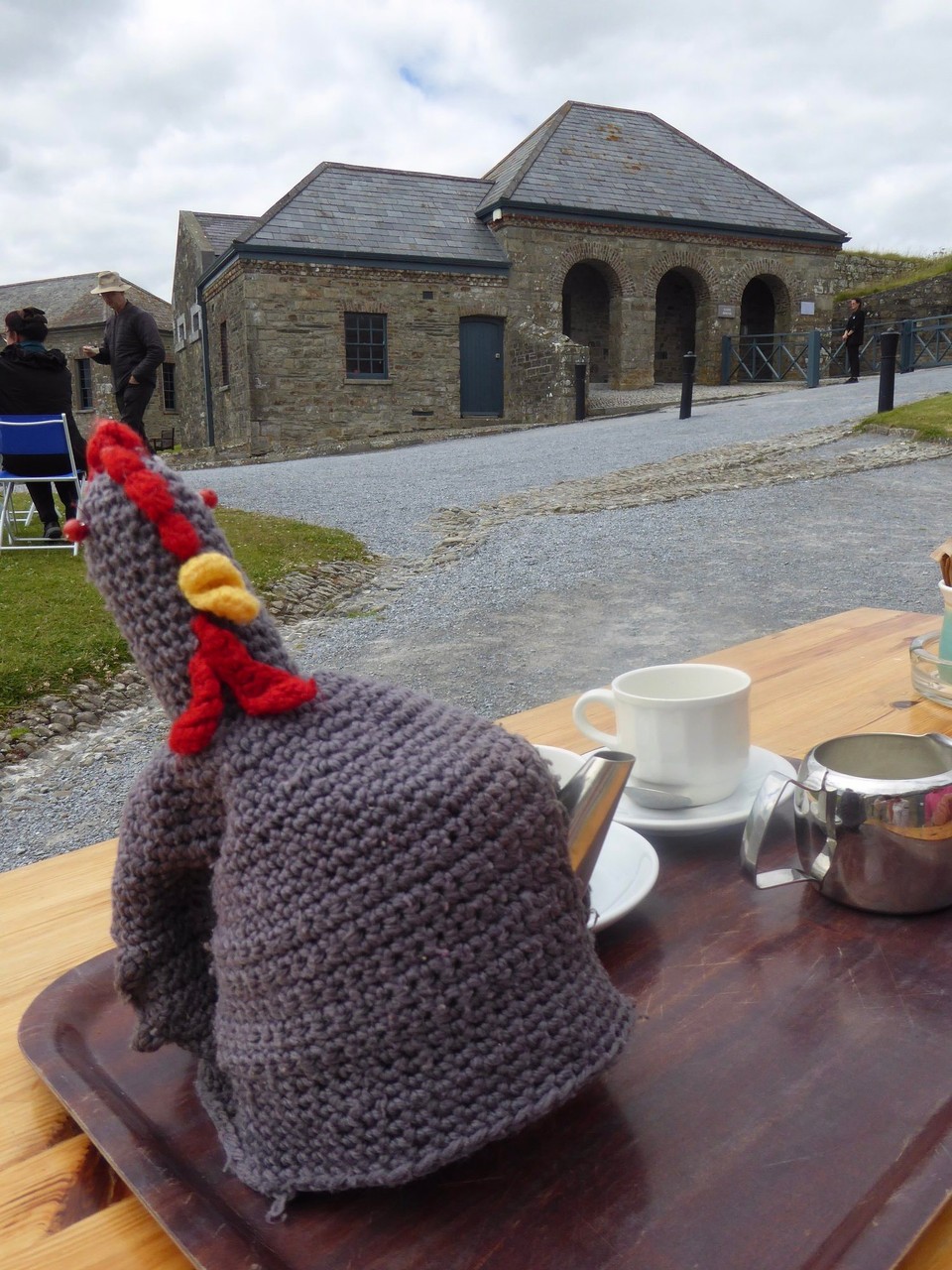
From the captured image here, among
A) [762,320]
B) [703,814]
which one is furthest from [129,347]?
[762,320]

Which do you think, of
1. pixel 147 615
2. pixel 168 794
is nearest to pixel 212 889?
pixel 168 794

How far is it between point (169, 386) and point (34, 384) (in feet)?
78.0

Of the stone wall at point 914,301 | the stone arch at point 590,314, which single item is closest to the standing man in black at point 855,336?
the stone wall at point 914,301

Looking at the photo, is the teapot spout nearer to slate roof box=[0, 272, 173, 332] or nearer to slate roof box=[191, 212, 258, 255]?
slate roof box=[191, 212, 258, 255]

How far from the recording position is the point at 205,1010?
0.68 m

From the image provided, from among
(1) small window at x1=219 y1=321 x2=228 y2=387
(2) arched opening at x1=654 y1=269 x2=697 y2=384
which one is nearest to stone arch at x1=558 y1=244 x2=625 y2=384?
(2) arched opening at x1=654 y1=269 x2=697 y2=384

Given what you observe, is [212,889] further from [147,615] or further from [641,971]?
[641,971]

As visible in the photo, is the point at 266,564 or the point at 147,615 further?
the point at 266,564

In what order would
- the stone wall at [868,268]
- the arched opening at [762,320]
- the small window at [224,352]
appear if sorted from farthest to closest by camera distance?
1. the stone wall at [868,268]
2. the arched opening at [762,320]
3. the small window at [224,352]

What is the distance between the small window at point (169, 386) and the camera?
28.2 metres

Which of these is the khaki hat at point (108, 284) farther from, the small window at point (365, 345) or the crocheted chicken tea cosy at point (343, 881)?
the small window at point (365, 345)

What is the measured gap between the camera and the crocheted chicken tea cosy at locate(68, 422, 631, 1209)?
542mm

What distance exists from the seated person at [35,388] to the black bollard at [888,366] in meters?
7.87

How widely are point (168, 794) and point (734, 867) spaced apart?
641 millimetres
